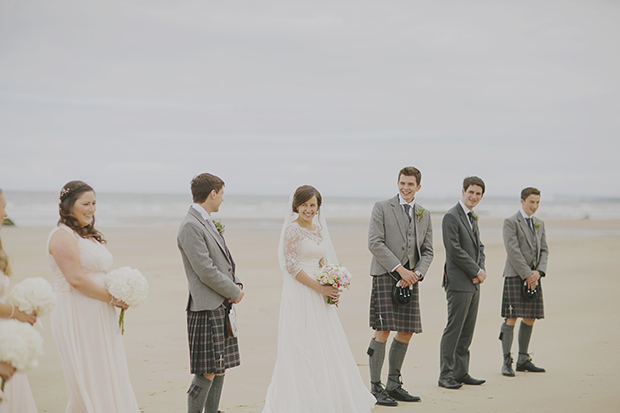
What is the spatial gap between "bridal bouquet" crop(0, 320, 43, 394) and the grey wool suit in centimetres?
436

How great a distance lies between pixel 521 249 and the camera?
6699 mm

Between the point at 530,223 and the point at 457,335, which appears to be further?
the point at 530,223

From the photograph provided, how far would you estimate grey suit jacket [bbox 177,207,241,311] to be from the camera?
4.16 metres

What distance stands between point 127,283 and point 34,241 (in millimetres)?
16648

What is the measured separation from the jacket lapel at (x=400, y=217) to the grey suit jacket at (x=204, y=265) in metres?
2.01

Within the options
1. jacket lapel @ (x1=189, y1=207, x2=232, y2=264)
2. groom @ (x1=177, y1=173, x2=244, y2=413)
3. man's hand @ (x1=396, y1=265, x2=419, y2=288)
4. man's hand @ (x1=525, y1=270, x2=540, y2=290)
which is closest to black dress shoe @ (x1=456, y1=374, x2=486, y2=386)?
man's hand @ (x1=525, y1=270, x2=540, y2=290)

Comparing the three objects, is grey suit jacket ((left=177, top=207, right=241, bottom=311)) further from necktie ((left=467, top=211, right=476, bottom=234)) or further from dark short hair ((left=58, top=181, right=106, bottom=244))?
necktie ((left=467, top=211, right=476, bottom=234))

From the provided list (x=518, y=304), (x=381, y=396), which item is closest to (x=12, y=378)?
(x=381, y=396)

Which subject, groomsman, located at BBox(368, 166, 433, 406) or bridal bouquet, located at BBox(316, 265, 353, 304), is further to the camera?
groomsman, located at BBox(368, 166, 433, 406)

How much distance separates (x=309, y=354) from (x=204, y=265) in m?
1.30

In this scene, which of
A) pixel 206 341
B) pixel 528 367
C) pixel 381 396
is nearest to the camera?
pixel 206 341

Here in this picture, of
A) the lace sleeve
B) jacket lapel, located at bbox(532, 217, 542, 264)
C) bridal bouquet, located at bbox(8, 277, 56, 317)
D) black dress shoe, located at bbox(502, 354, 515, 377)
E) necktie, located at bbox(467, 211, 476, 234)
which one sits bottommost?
black dress shoe, located at bbox(502, 354, 515, 377)

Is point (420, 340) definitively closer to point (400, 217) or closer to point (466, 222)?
point (466, 222)

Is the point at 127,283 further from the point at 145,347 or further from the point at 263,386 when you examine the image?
the point at 145,347
